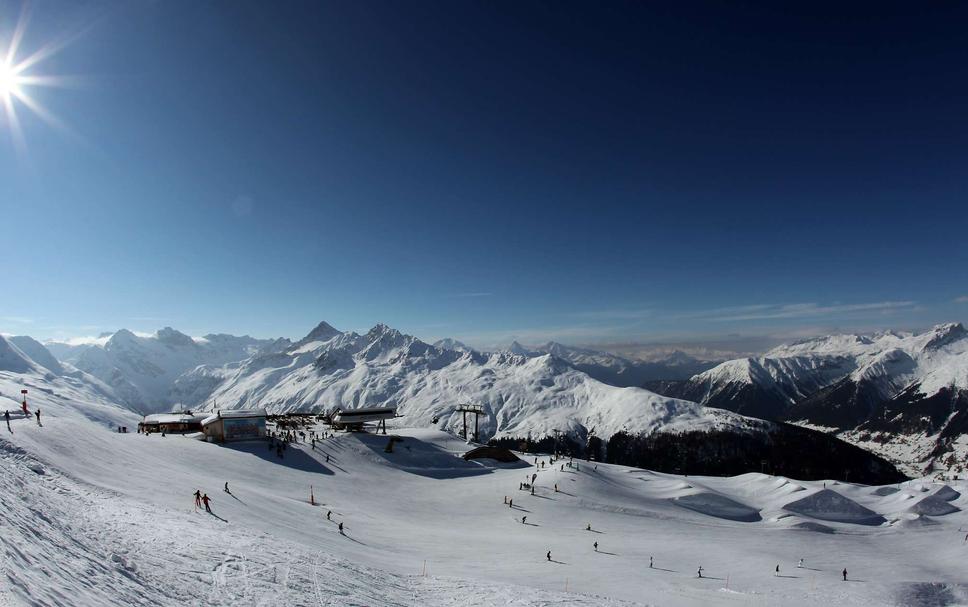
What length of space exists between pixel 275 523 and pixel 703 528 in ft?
155

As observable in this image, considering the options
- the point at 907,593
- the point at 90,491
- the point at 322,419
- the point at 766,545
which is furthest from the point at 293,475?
the point at 907,593

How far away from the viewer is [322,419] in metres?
90.0

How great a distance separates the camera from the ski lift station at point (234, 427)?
203ft

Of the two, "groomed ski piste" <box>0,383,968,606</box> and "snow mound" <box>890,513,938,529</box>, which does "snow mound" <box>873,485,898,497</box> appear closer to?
"groomed ski piste" <box>0,383,968,606</box>

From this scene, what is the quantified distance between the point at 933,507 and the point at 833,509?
65.6 ft

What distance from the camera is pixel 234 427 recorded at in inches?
2456

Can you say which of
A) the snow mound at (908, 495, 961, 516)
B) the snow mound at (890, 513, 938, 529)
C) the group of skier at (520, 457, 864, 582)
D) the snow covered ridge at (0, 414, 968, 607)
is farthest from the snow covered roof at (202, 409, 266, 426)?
the snow mound at (908, 495, 961, 516)

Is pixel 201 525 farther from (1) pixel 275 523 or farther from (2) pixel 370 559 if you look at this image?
(2) pixel 370 559

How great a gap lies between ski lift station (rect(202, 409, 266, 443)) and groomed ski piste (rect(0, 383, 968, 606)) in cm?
279

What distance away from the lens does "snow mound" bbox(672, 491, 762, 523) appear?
63500mm

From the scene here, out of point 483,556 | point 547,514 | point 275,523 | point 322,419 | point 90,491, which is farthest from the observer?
point 322,419

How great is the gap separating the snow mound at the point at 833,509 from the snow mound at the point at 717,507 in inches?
337

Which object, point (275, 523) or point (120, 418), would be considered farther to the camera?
point (120, 418)

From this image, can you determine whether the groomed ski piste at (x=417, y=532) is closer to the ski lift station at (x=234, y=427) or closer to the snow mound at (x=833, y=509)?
the snow mound at (x=833, y=509)
